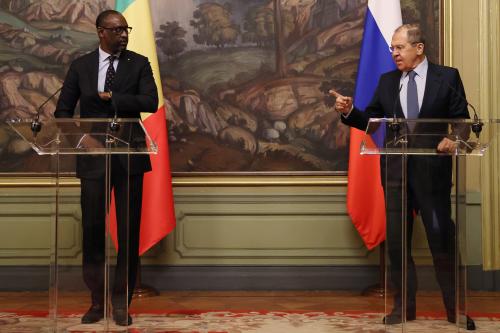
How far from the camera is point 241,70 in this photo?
257 inches

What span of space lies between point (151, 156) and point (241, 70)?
110 cm

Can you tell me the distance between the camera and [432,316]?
3773 millimetres

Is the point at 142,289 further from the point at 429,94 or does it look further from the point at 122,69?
the point at 429,94

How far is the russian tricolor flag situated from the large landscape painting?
385 millimetres

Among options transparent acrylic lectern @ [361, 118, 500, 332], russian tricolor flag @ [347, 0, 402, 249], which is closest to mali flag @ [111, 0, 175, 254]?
russian tricolor flag @ [347, 0, 402, 249]

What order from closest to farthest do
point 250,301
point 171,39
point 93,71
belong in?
point 93,71, point 250,301, point 171,39

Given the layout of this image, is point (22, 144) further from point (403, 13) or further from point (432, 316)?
point (432, 316)

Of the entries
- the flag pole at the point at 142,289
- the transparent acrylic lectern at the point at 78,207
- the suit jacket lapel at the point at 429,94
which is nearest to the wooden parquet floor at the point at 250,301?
the flag pole at the point at 142,289

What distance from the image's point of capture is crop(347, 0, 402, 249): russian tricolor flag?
6086 mm

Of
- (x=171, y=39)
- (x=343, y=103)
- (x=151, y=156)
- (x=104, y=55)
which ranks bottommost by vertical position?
(x=151, y=156)

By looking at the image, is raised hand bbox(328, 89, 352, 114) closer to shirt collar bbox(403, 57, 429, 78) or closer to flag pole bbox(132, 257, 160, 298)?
shirt collar bbox(403, 57, 429, 78)

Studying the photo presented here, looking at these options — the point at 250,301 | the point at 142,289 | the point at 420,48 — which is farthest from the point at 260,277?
the point at 420,48

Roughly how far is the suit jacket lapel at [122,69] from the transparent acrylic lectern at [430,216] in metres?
1.71

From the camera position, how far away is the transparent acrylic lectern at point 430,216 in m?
3.78
